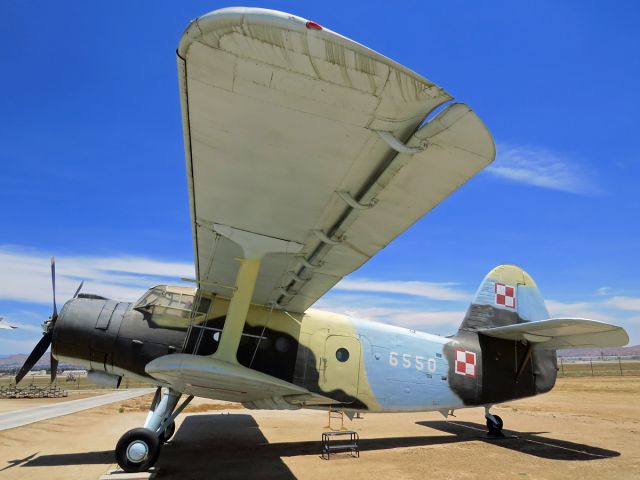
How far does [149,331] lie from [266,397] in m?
2.76

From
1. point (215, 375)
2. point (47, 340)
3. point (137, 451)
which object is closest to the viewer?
point (215, 375)

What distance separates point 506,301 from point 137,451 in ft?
32.6

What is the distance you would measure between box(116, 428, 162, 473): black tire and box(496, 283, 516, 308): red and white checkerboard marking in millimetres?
9448

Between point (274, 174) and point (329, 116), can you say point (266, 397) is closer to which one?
point (274, 174)

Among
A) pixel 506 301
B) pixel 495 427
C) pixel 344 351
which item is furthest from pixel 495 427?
pixel 344 351

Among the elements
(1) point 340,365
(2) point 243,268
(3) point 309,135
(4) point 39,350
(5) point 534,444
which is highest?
(3) point 309,135

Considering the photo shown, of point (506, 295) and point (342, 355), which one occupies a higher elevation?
point (506, 295)

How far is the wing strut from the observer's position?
5.35 m

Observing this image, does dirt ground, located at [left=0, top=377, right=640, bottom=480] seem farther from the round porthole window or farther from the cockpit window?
the cockpit window

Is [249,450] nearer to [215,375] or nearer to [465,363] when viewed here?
[215,375]

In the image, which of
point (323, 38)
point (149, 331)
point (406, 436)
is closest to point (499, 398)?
point (406, 436)

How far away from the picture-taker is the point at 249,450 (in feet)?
29.8

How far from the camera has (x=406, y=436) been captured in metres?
11.1

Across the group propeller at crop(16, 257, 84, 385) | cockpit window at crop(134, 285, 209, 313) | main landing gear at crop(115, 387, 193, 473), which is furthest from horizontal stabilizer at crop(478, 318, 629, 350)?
propeller at crop(16, 257, 84, 385)
